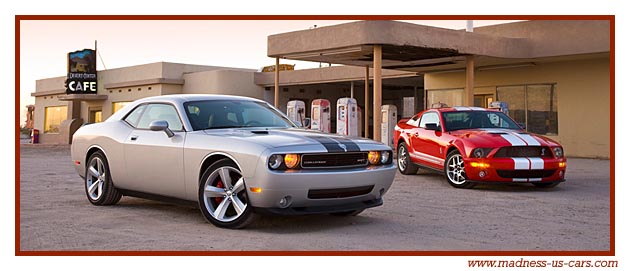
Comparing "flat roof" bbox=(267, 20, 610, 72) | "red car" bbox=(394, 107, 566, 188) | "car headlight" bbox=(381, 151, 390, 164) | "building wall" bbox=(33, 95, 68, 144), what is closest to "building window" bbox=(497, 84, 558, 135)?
"flat roof" bbox=(267, 20, 610, 72)

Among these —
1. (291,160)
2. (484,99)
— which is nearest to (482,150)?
(291,160)

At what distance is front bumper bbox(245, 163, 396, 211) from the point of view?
6277 mm

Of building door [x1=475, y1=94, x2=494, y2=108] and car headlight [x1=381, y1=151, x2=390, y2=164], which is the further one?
building door [x1=475, y1=94, x2=494, y2=108]

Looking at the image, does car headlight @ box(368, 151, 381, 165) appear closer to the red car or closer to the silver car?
the silver car

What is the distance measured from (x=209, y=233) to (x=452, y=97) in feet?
63.6

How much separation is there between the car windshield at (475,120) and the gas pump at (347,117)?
9524 mm

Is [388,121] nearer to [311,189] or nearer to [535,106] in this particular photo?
[535,106]

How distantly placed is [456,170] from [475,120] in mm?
1248

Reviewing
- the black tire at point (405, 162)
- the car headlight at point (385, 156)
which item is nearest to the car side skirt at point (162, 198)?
the car headlight at point (385, 156)

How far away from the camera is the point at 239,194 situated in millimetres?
6648

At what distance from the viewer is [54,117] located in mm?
43406

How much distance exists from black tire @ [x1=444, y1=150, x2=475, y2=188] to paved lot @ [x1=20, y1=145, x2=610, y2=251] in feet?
1.97

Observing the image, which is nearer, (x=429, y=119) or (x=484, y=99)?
(x=429, y=119)
